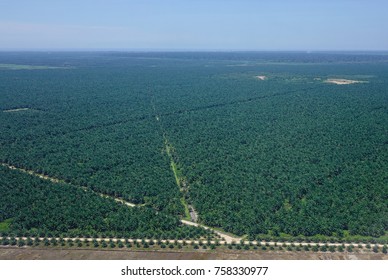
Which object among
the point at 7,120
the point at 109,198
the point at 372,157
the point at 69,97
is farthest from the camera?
the point at 69,97

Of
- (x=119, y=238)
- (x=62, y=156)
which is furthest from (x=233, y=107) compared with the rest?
(x=119, y=238)

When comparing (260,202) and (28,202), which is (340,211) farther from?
(28,202)

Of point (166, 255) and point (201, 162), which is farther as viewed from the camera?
point (201, 162)

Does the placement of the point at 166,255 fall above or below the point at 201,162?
below
